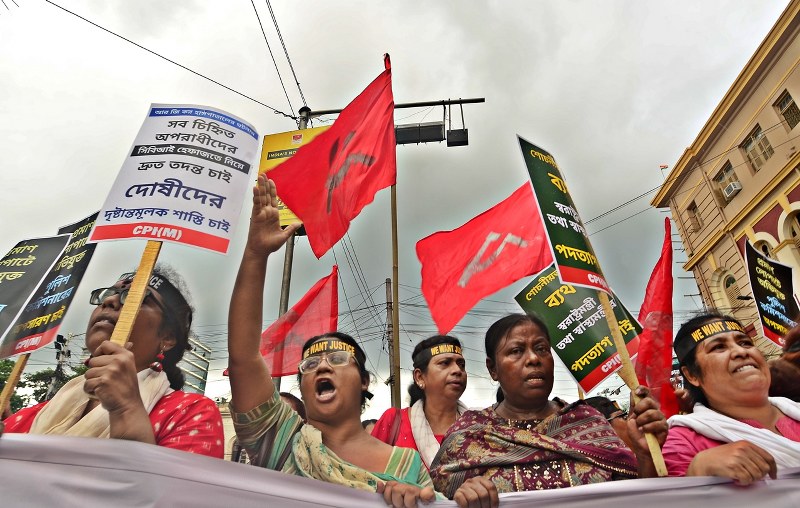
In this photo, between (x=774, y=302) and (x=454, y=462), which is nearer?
(x=454, y=462)

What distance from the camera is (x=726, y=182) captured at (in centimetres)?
1620

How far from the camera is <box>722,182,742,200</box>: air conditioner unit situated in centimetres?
1515

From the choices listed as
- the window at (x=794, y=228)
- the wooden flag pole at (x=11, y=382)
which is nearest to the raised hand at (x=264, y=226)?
the wooden flag pole at (x=11, y=382)

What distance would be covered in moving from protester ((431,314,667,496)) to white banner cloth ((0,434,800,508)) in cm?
21

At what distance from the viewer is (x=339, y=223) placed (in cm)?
339

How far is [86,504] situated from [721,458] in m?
2.17

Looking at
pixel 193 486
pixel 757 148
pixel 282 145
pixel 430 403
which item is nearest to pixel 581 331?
pixel 430 403

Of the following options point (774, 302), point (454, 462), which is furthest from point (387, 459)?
point (774, 302)

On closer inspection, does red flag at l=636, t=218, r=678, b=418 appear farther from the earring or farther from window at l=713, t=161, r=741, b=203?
window at l=713, t=161, r=741, b=203

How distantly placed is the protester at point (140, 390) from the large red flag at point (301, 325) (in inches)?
80.9

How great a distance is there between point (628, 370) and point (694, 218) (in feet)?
63.0

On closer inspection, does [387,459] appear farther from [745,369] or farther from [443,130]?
[443,130]

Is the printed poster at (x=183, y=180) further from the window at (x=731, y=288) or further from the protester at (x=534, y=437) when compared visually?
the window at (x=731, y=288)

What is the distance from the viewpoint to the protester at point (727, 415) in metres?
1.79
